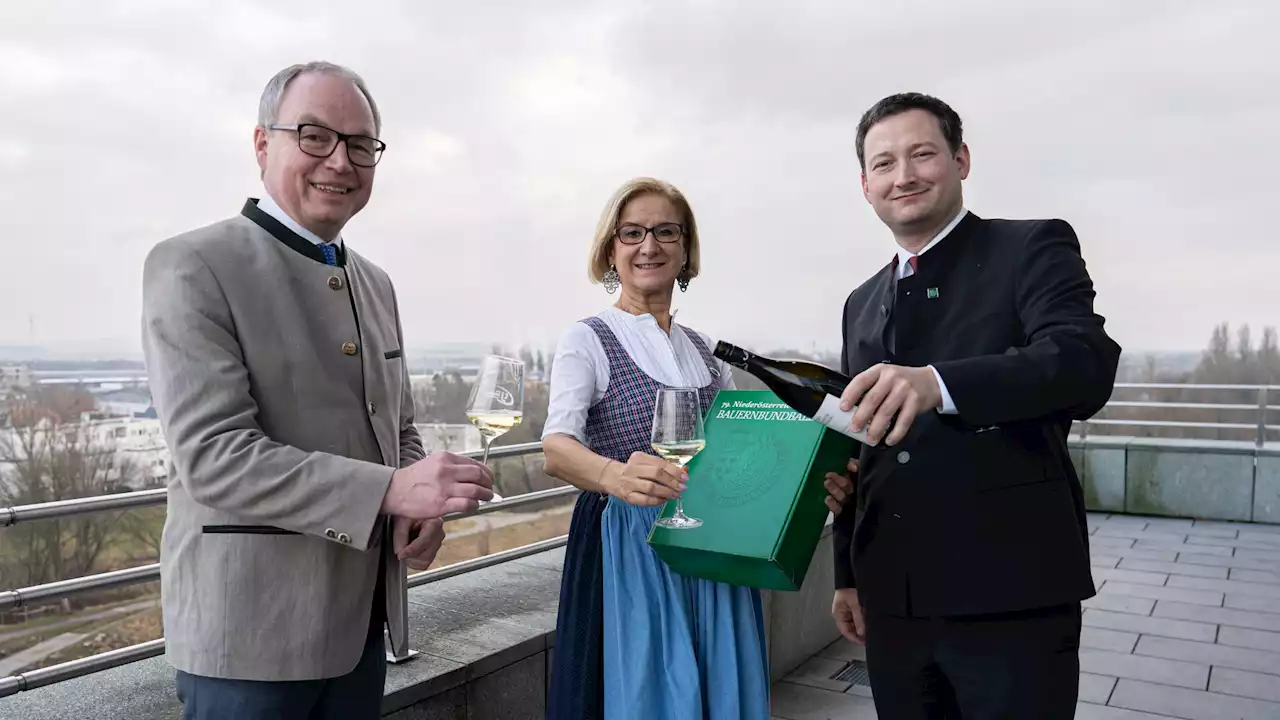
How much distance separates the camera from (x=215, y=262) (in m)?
1.20

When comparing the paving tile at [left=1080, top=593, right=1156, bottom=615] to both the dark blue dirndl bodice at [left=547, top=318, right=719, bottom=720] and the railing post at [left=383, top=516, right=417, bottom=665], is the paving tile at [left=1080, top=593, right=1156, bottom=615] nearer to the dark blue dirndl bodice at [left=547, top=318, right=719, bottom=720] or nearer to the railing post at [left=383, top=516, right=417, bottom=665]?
the dark blue dirndl bodice at [left=547, top=318, right=719, bottom=720]

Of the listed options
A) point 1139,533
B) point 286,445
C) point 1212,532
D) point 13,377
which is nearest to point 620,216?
point 286,445

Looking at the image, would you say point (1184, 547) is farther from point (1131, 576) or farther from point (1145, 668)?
point (1145, 668)

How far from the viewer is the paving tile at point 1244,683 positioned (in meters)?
3.65

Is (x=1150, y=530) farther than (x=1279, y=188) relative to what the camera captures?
No

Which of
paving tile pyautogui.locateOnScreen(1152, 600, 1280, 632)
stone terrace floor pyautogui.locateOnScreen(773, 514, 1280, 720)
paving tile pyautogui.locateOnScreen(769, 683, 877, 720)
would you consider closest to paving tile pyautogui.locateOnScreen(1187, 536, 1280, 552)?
stone terrace floor pyautogui.locateOnScreen(773, 514, 1280, 720)

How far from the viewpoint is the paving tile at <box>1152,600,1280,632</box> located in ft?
15.4

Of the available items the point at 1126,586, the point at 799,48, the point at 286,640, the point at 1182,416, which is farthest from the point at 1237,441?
the point at 799,48

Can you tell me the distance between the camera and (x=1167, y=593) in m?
5.26

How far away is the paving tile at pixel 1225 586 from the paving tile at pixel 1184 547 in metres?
0.91

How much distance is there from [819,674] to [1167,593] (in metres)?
2.93

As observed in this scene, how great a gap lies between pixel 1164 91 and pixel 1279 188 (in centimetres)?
345

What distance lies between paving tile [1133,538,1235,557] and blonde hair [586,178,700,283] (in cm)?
611

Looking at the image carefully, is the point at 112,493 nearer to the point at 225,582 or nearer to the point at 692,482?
the point at 225,582
